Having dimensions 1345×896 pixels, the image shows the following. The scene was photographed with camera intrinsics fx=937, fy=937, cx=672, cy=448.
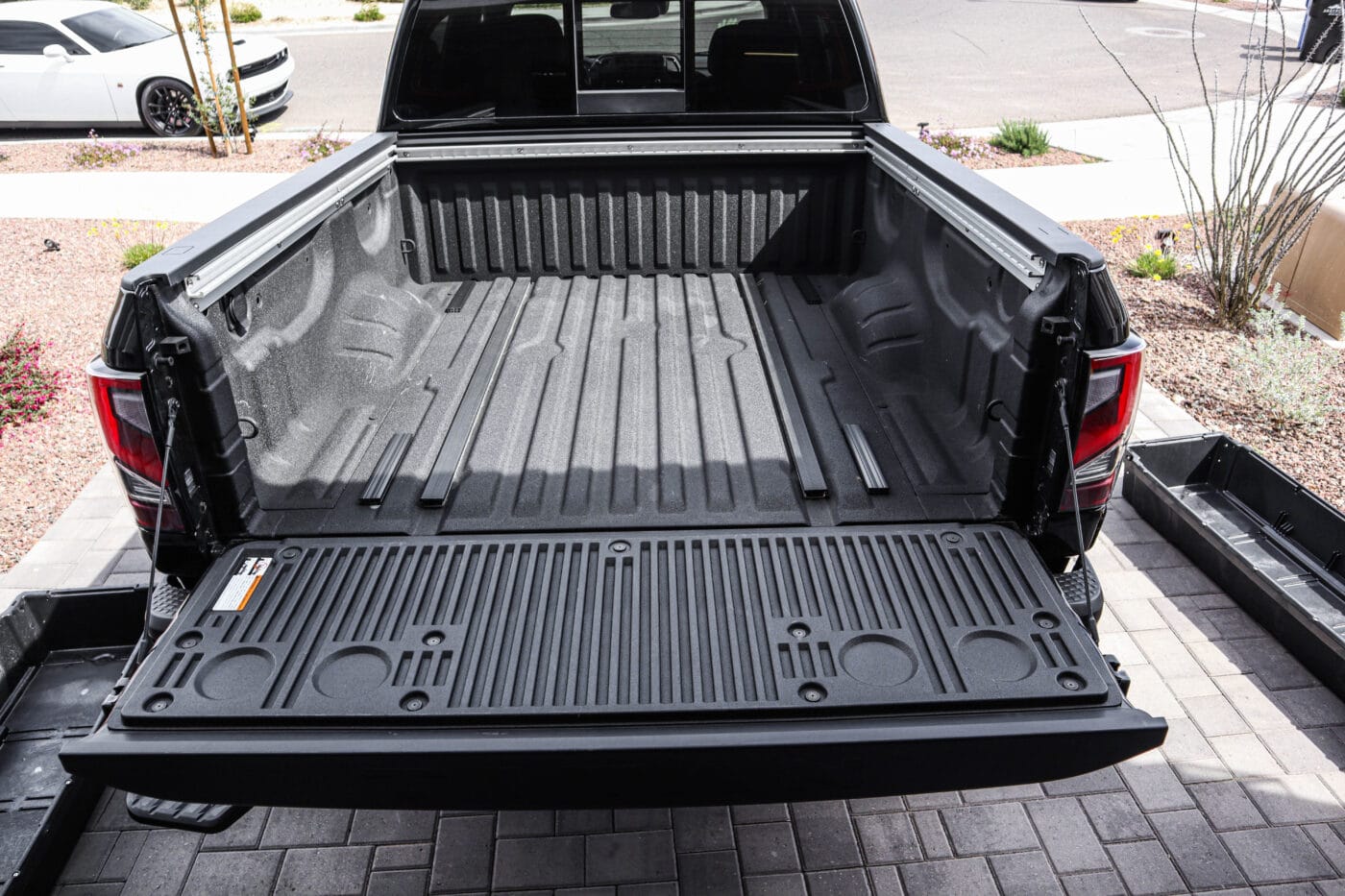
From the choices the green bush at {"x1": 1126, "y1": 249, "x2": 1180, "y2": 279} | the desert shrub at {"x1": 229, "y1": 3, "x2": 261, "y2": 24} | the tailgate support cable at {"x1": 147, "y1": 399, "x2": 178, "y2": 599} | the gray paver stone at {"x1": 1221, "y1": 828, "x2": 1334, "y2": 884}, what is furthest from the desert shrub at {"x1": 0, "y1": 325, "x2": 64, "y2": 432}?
the desert shrub at {"x1": 229, "y1": 3, "x2": 261, "y2": 24}

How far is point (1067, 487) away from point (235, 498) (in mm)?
2083

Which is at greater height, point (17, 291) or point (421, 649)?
point (421, 649)

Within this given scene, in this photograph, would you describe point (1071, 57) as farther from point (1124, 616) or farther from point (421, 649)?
point (421, 649)

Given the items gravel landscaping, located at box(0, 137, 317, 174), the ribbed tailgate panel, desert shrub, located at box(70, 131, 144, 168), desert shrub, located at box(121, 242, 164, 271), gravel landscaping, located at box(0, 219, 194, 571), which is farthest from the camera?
desert shrub, located at box(70, 131, 144, 168)

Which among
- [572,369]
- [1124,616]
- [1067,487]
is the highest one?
[1067,487]

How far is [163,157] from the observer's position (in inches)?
382

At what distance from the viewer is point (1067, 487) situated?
2318 mm

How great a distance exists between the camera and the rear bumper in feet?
5.77

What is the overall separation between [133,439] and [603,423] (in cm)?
143

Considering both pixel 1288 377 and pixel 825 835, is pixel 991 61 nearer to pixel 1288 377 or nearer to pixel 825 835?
pixel 1288 377

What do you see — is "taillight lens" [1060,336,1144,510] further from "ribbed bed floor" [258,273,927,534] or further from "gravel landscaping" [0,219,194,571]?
"gravel landscaping" [0,219,194,571]

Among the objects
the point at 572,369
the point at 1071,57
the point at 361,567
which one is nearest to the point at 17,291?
the point at 572,369

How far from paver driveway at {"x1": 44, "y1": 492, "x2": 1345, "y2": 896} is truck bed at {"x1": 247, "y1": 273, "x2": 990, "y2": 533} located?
901 mm

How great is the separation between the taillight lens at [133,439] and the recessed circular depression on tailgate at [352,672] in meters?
0.57
